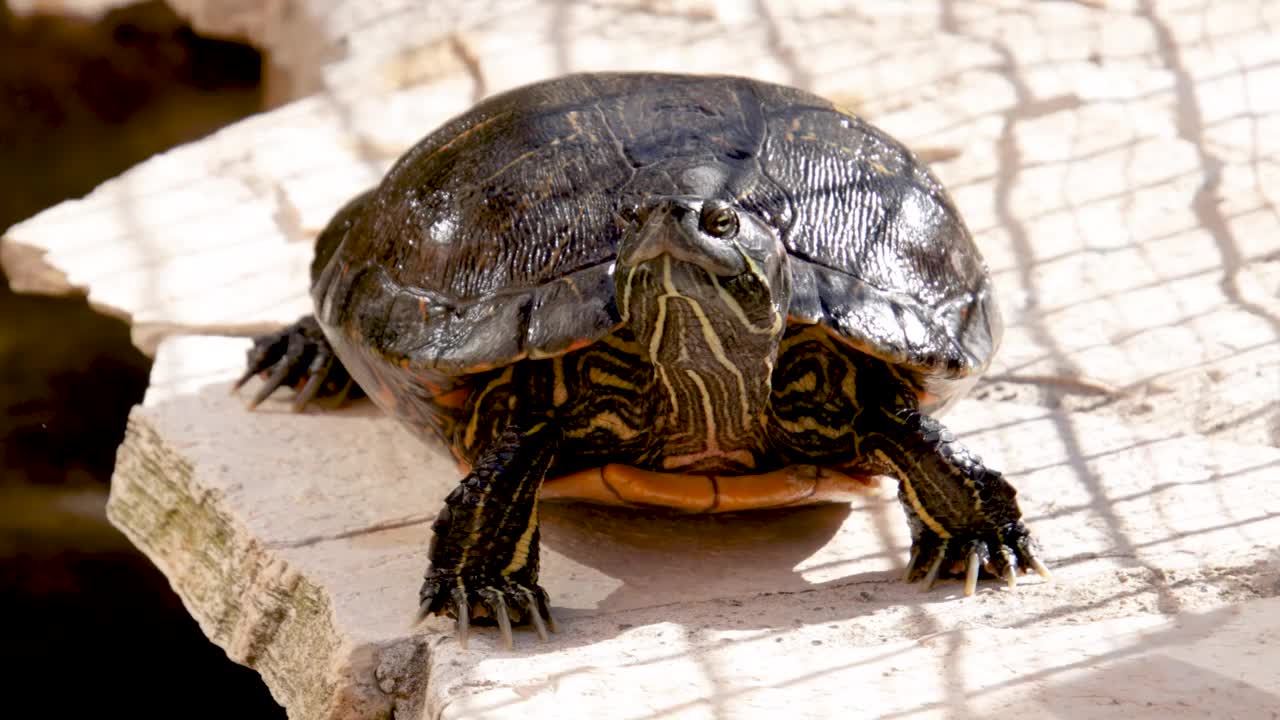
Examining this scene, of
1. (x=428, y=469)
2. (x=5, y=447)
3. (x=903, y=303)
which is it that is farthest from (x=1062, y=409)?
(x=5, y=447)

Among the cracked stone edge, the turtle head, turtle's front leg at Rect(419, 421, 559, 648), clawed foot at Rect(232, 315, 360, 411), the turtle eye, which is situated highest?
the turtle eye

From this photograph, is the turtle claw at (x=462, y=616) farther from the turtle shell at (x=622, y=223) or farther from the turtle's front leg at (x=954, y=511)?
the turtle's front leg at (x=954, y=511)

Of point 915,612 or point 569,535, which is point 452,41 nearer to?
point 569,535

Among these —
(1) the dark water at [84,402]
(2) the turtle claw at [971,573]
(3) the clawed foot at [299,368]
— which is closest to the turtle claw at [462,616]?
(2) the turtle claw at [971,573]

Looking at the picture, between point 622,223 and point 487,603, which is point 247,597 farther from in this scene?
point 622,223

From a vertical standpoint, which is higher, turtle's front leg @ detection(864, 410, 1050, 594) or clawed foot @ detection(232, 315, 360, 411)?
clawed foot @ detection(232, 315, 360, 411)

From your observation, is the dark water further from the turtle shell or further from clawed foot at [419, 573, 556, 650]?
clawed foot at [419, 573, 556, 650]

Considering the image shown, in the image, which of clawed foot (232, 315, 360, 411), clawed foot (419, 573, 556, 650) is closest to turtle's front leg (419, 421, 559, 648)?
clawed foot (419, 573, 556, 650)

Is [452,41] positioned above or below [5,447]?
above
